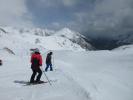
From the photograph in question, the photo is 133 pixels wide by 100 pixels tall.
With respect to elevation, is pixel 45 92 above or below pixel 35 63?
below

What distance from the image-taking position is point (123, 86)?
559 inches

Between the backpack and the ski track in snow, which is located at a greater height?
the backpack

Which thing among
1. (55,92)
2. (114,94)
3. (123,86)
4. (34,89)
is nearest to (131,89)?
(123,86)

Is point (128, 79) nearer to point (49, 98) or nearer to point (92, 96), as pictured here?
point (92, 96)

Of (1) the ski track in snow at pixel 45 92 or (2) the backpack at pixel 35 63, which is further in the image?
(2) the backpack at pixel 35 63

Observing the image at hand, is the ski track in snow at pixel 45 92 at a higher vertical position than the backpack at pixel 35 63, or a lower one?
lower

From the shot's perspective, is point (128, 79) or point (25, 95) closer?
point (25, 95)

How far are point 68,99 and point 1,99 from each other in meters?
3.08

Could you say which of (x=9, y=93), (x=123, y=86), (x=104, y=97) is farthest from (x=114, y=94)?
(x=9, y=93)

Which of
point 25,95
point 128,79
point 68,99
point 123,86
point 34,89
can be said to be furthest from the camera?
point 128,79

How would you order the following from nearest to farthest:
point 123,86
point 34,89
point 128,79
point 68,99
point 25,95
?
point 68,99 < point 25,95 < point 34,89 < point 123,86 < point 128,79

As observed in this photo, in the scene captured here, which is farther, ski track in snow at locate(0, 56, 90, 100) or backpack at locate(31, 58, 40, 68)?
backpack at locate(31, 58, 40, 68)

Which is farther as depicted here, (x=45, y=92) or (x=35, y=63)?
(x=35, y=63)

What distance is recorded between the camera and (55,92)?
12055 millimetres
